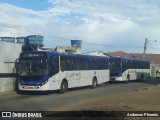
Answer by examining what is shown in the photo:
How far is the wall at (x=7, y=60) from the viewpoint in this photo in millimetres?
27422

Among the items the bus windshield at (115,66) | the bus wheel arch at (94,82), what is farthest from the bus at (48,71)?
the bus windshield at (115,66)

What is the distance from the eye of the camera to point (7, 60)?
27.9 metres

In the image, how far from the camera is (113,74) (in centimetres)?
4256

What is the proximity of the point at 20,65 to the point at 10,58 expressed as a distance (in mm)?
1696

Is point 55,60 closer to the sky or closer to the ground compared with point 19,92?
closer to the sky

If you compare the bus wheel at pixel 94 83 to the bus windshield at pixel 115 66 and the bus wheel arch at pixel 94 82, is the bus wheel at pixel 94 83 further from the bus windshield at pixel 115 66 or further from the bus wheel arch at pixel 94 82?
the bus windshield at pixel 115 66

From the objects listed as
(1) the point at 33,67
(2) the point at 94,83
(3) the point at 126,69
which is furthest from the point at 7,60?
A: (3) the point at 126,69

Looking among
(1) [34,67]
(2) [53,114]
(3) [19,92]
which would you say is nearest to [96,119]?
(2) [53,114]

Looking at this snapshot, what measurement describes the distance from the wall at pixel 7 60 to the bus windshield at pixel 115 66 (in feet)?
50.7

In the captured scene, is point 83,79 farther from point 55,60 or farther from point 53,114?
point 53,114

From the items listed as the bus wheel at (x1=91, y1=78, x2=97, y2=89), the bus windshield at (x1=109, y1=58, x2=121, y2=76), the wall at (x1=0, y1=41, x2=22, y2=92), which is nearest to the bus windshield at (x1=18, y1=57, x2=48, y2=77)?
the wall at (x1=0, y1=41, x2=22, y2=92)

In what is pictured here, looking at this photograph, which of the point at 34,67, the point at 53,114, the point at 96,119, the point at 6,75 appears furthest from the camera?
the point at 6,75

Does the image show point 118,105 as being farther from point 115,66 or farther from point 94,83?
point 115,66

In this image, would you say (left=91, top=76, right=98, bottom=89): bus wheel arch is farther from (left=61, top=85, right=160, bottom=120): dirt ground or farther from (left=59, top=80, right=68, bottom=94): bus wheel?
(left=61, top=85, right=160, bottom=120): dirt ground
